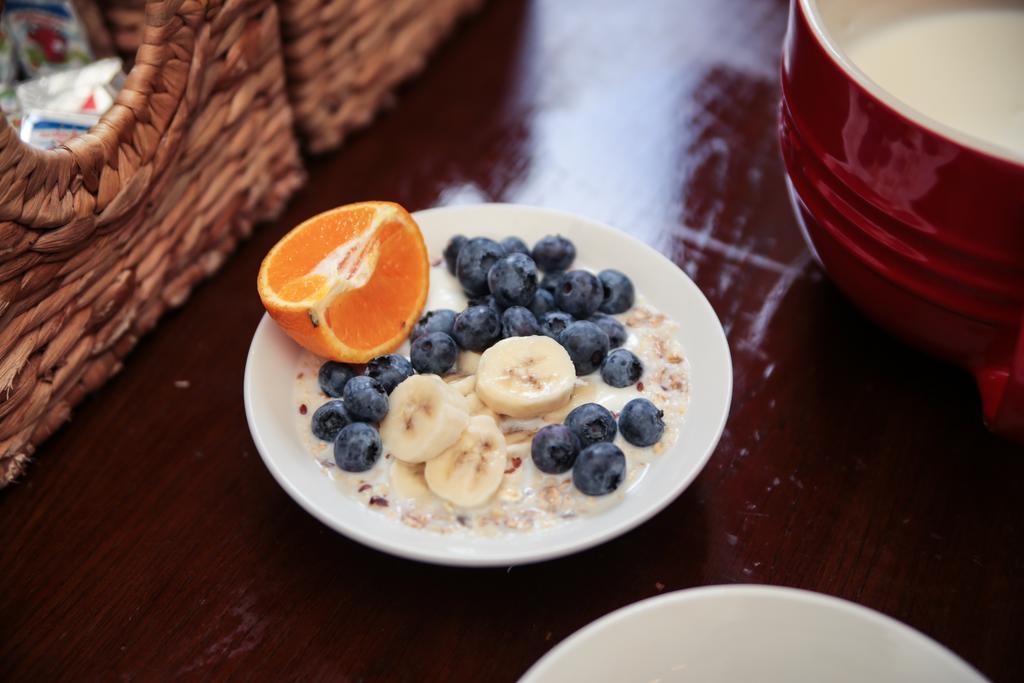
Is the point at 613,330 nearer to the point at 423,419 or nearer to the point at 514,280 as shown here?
the point at 514,280

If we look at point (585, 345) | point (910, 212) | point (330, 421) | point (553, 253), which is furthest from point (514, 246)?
point (910, 212)

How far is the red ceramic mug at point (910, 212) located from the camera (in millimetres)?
625

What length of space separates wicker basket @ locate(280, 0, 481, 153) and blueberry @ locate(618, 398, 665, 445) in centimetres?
55

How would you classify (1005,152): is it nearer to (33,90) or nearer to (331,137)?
(331,137)

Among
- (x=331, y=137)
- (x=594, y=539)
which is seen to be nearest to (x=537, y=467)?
(x=594, y=539)

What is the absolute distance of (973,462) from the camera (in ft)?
2.61

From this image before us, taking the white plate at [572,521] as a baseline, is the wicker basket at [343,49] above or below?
above

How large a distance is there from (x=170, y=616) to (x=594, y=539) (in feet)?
1.08

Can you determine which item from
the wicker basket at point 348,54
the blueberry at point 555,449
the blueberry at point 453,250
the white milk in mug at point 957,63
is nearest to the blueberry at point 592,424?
the blueberry at point 555,449

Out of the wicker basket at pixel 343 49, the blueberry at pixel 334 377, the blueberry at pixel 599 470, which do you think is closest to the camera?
the blueberry at pixel 599 470

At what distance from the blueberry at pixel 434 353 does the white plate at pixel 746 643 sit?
288 millimetres

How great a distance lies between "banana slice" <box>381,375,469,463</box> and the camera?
2.26ft

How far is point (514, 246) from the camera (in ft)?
2.82

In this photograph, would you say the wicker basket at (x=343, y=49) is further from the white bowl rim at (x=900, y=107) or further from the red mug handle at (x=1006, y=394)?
the red mug handle at (x=1006, y=394)
